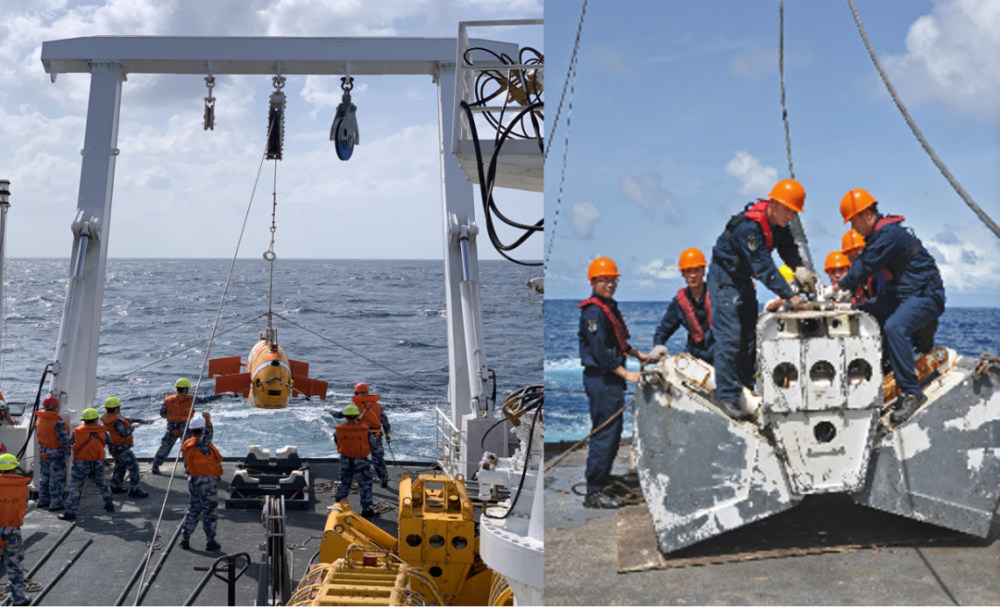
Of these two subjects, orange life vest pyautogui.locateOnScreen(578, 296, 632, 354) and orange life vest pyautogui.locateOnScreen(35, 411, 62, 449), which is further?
orange life vest pyautogui.locateOnScreen(35, 411, 62, 449)

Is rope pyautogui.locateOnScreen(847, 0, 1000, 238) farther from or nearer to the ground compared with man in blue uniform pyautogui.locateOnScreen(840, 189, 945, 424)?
farther from the ground

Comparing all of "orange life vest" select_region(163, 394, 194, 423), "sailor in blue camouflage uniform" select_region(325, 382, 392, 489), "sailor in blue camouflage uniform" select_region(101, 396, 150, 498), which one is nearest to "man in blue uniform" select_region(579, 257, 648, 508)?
"sailor in blue camouflage uniform" select_region(325, 382, 392, 489)

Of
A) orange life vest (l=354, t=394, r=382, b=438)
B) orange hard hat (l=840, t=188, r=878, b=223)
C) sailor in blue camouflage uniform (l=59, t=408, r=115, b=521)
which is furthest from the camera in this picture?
orange life vest (l=354, t=394, r=382, b=438)

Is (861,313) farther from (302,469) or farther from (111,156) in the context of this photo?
(111,156)

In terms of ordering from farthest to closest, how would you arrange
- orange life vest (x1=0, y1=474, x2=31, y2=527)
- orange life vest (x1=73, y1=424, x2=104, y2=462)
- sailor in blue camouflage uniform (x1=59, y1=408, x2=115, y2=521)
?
orange life vest (x1=73, y1=424, x2=104, y2=462) → sailor in blue camouflage uniform (x1=59, y1=408, x2=115, y2=521) → orange life vest (x1=0, y1=474, x2=31, y2=527)

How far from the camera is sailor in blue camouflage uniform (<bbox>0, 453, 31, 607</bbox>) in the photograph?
6.49 m

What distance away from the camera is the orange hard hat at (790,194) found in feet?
9.78

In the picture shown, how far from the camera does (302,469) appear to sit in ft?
33.3

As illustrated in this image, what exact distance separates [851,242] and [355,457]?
23.0ft

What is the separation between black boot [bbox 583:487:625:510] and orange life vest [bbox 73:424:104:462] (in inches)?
295

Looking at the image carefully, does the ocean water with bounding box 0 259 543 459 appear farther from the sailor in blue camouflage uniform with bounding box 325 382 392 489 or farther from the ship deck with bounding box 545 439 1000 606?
the ship deck with bounding box 545 439 1000 606

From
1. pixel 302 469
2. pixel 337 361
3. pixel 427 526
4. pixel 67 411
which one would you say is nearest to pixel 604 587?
pixel 427 526

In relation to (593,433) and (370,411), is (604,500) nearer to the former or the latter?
(593,433)

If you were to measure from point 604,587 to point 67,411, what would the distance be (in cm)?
901
